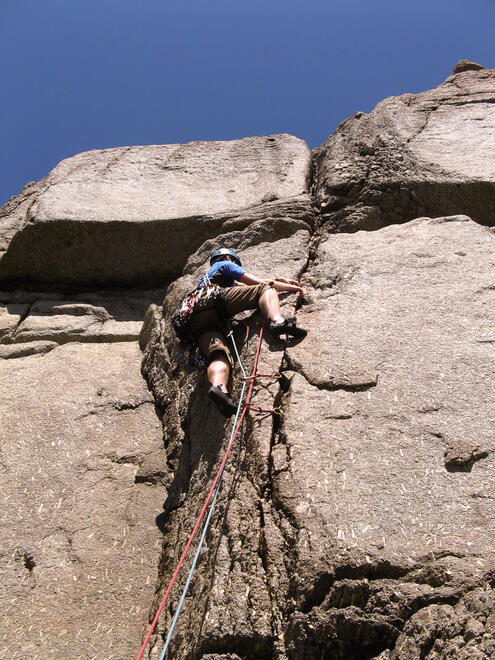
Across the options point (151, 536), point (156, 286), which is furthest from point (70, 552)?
point (156, 286)

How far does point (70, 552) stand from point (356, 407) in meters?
2.19

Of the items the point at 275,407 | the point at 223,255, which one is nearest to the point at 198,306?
the point at 223,255

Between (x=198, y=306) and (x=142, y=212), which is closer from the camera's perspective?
(x=198, y=306)

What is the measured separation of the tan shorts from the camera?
15.8ft

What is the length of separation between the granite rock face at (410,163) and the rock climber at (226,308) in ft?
5.21

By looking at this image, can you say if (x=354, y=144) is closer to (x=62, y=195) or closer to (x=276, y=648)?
(x=62, y=195)

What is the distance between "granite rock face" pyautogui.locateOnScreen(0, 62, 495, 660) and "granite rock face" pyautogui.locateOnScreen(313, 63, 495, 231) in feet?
0.10

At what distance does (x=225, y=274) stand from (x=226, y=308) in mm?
423

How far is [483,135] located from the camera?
6.97 m

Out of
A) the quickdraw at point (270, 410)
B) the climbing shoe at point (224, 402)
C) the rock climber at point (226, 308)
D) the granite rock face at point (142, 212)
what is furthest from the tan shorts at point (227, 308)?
the granite rock face at point (142, 212)

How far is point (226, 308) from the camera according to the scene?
4.82 metres

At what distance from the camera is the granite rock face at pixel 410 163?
6.29 meters

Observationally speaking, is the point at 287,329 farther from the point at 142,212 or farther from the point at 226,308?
the point at 142,212

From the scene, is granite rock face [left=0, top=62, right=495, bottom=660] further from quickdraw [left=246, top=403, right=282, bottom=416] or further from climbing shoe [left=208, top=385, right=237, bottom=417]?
climbing shoe [left=208, top=385, right=237, bottom=417]
